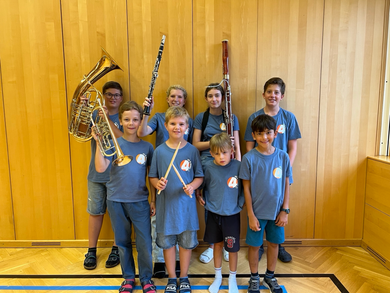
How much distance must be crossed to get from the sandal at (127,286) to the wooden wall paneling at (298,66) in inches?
69.1

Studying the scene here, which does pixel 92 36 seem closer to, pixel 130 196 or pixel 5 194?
pixel 130 196

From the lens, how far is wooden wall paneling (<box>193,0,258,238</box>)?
259 centimetres

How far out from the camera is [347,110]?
2.70 m

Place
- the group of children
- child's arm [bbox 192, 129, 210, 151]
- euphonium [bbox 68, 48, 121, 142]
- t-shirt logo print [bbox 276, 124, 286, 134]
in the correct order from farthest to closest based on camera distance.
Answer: t-shirt logo print [bbox 276, 124, 286, 134], child's arm [bbox 192, 129, 210, 151], euphonium [bbox 68, 48, 121, 142], the group of children

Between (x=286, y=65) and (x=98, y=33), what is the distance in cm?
198

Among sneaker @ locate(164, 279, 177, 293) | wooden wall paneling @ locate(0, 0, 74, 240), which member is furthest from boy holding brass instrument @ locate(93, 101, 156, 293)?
wooden wall paneling @ locate(0, 0, 74, 240)

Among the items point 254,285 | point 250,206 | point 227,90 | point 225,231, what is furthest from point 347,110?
point 254,285

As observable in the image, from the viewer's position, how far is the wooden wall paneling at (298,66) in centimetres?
260

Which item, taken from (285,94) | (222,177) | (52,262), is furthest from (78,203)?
(285,94)

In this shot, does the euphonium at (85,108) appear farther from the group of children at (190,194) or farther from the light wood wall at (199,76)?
the light wood wall at (199,76)

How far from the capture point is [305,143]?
273cm

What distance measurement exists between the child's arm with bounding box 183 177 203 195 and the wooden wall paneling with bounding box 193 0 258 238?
0.94 meters

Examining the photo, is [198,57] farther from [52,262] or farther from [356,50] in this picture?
[52,262]

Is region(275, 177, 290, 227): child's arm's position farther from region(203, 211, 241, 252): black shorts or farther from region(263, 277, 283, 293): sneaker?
region(263, 277, 283, 293): sneaker
